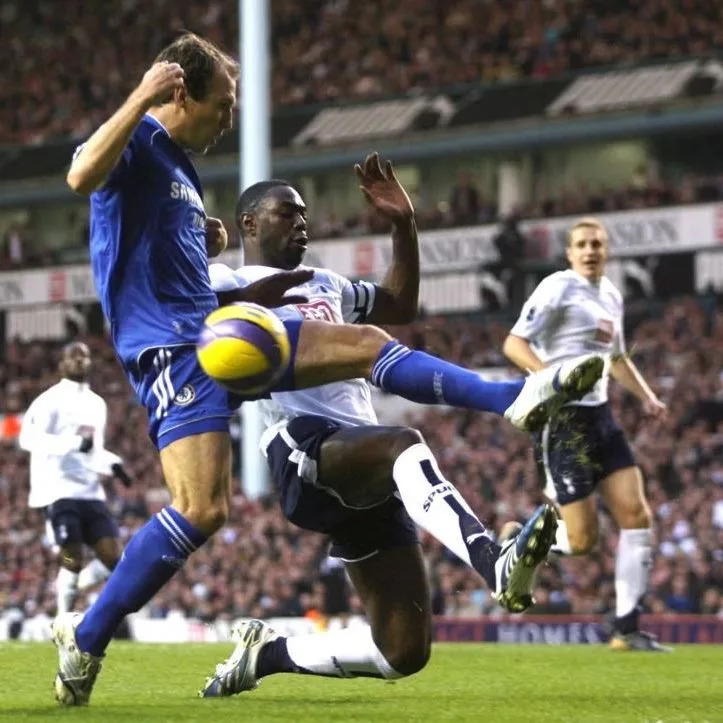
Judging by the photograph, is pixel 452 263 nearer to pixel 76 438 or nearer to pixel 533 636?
pixel 533 636

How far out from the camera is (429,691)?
23.0ft

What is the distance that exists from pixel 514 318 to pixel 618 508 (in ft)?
52.1

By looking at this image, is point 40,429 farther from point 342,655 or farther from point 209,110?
point 209,110

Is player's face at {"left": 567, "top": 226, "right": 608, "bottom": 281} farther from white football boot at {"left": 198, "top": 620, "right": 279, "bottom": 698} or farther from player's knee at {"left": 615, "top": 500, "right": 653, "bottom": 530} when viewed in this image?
white football boot at {"left": 198, "top": 620, "right": 279, "bottom": 698}

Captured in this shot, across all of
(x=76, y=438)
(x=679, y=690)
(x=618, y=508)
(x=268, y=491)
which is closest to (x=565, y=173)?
(x=268, y=491)

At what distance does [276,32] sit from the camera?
33.3m

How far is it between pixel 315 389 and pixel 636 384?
4518 mm

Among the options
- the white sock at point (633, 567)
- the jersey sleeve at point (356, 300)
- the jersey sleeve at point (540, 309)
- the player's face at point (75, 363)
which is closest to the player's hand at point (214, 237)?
the jersey sleeve at point (356, 300)

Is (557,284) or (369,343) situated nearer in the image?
(369,343)

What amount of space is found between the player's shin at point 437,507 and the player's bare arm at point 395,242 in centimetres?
116

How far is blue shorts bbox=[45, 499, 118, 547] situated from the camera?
13.0 meters

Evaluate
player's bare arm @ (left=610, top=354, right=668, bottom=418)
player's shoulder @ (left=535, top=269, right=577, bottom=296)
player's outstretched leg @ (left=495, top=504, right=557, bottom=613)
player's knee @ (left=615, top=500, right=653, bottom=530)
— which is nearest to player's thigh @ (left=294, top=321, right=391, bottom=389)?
player's outstretched leg @ (left=495, top=504, right=557, bottom=613)

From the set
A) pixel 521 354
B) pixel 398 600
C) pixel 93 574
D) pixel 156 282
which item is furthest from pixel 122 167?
pixel 93 574

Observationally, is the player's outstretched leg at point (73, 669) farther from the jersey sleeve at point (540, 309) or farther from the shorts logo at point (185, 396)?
the jersey sleeve at point (540, 309)
